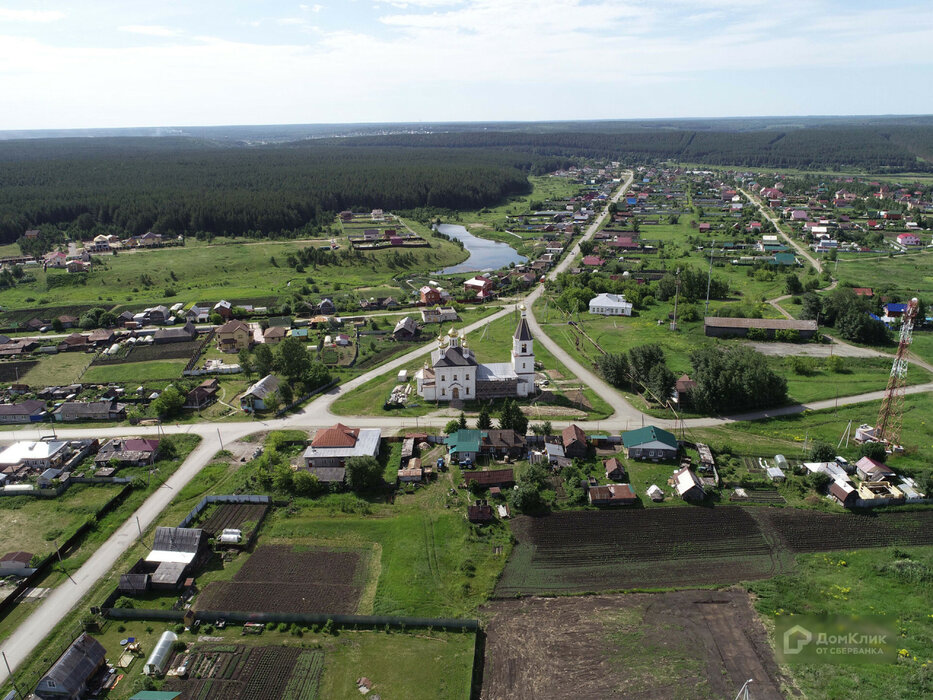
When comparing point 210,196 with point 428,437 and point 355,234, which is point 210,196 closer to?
point 355,234

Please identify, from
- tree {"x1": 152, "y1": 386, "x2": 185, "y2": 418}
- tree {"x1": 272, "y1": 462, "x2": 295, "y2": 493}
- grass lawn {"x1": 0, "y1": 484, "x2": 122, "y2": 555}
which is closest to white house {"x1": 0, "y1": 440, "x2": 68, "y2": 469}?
grass lawn {"x1": 0, "y1": 484, "x2": 122, "y2": 555}

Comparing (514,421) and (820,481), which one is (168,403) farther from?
(820,481)

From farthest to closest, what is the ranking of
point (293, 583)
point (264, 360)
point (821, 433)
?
point (264, 360) → point (821, 433) → point (293, 583)

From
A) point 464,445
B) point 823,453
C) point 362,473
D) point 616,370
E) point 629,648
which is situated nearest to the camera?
point 629,648

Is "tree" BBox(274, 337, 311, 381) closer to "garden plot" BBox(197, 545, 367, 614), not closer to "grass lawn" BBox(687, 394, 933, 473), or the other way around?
"garden plot" BBox(197, 545, 367, 614)

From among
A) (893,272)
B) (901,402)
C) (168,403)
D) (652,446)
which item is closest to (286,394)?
(168,403)

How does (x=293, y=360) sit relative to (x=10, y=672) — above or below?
above

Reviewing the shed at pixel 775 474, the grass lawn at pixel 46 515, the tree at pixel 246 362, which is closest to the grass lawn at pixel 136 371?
the tree at pixel 246 362

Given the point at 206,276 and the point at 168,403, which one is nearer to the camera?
the point at 168,403
